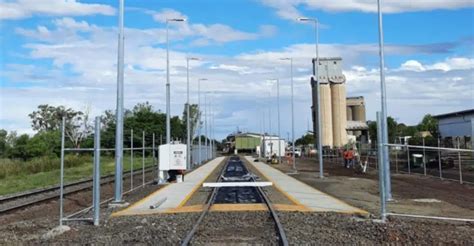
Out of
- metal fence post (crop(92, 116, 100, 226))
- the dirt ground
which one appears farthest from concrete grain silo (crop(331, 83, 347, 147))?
metal fence post (crop(92, 116, 100, 226))

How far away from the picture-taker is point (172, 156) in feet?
99.9

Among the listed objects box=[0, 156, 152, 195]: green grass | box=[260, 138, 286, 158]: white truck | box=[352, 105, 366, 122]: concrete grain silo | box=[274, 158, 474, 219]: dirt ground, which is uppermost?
box=[352, 105, 366, 122]: concrete grain silo

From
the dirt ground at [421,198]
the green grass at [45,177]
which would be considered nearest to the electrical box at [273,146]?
the green grass at [45,177]

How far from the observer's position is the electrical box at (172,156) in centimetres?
2995

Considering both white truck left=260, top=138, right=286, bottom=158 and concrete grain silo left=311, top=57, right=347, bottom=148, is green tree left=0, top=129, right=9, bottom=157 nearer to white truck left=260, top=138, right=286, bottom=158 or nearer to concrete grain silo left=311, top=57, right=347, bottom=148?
white truck left=260, top=138, right=286, bottom=158

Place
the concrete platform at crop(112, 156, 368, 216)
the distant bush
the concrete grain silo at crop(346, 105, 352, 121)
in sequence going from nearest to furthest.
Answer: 1. the concrete platform at crop(112, 156, 368, 216)
2. the distant bush
3. the concrete grain silo at crop(346, 105, 352, 121)

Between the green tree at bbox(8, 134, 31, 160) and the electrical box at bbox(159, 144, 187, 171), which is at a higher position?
the green tree at bbox(8, 134, 31, 160)

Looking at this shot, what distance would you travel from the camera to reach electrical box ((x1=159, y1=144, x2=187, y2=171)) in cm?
2995

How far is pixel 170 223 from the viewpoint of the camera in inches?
563

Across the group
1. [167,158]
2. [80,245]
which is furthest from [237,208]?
[167,158]

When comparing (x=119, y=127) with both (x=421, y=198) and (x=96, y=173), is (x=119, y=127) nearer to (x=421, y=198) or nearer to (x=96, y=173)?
(x=96, y=173)

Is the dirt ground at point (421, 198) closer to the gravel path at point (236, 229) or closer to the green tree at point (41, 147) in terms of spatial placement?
the gravel path at point (236, 229)

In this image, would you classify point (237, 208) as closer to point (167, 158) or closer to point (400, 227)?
point (400, 227)

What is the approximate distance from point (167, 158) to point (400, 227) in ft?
61.2
